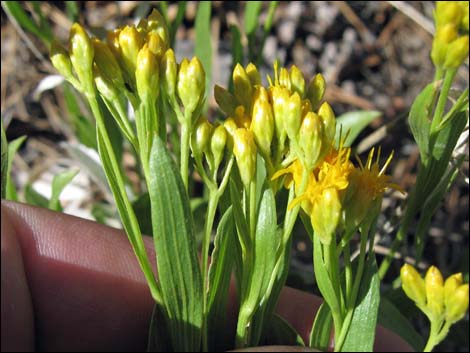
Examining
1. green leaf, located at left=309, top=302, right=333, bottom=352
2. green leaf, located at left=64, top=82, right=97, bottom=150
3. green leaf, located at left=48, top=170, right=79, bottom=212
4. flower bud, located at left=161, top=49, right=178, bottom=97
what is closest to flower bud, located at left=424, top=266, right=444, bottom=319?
green leaf, located at left=309, top=302, right=333, bottom=352

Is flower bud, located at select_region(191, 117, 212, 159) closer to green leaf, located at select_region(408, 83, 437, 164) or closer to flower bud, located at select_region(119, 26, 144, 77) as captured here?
flower bud, located at select_region(119, 26, 144, 77)

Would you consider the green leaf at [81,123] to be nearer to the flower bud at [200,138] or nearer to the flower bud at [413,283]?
the flower bud at [200,138]

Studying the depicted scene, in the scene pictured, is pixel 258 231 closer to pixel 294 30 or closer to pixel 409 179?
pixel 409 179

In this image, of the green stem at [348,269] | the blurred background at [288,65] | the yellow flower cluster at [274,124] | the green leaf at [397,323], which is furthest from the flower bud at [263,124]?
the blurred background at [288,65]

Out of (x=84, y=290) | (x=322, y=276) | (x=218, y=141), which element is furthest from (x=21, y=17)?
Answer: (x=322, y=276)

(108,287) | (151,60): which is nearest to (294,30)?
(108,287)

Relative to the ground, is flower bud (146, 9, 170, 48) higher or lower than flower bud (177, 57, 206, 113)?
higher

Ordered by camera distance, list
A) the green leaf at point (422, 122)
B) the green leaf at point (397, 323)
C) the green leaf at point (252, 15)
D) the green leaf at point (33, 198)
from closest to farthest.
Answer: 1. the green leaf at point (422, 122)
2. the green leaf at point (397, 323)
3. the green leaf at point (33, 198)
4. the green leaf at point (252, 15)
